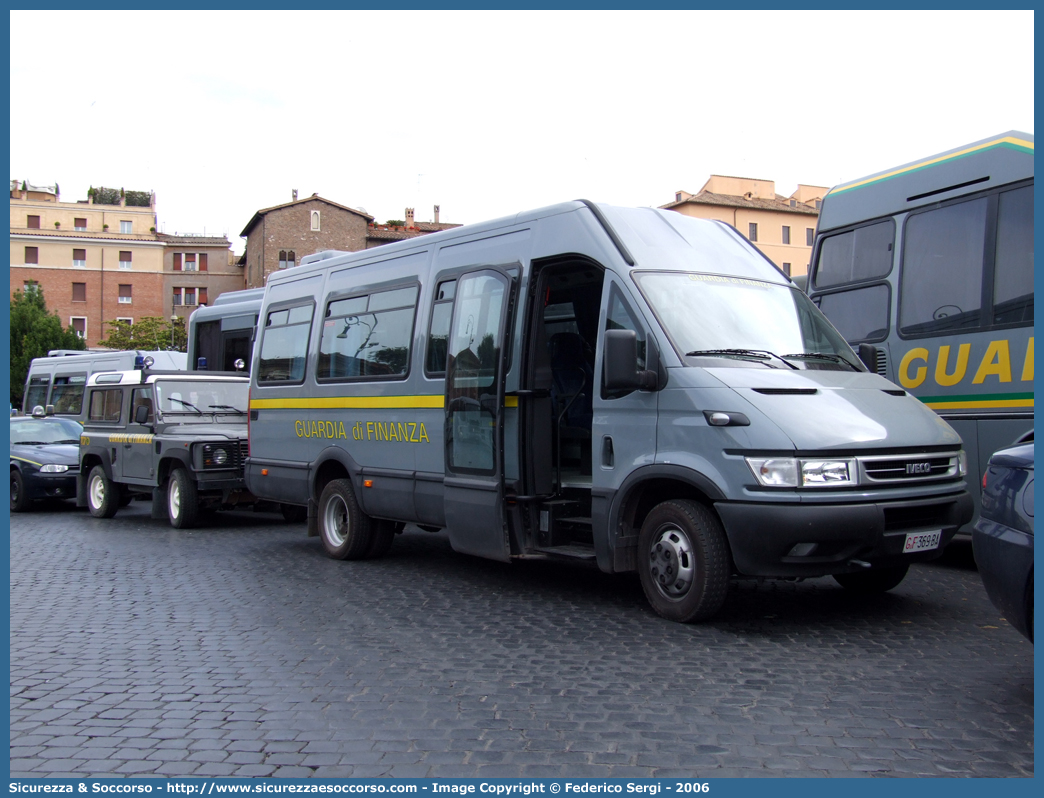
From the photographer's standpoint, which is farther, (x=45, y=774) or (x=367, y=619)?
(x=367, y=619)

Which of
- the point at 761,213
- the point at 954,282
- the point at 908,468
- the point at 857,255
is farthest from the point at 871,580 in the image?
the point at 761,213

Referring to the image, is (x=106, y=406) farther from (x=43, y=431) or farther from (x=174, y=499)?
(x=43, y=431)

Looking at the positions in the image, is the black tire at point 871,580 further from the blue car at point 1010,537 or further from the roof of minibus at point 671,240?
the blue car at point 1010,537

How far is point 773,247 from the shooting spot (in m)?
74.9

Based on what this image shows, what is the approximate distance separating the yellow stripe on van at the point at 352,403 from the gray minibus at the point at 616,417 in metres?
0.03

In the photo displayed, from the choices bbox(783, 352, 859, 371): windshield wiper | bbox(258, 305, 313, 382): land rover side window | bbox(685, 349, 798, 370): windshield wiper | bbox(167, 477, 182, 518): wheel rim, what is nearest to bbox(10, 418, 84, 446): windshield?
bbox(167, 477, 182, 518): wheel rim

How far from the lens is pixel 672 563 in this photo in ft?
21.0

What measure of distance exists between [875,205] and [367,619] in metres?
6.51

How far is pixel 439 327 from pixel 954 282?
4.67 meters

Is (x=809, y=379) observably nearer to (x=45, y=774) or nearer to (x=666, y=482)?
(x=666, y=482)

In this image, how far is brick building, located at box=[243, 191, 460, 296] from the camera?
235ft

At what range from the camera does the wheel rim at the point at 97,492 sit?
49.7ft

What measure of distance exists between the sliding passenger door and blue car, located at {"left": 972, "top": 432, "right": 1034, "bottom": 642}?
3.74m

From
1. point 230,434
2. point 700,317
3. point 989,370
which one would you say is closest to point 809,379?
point 700,317
